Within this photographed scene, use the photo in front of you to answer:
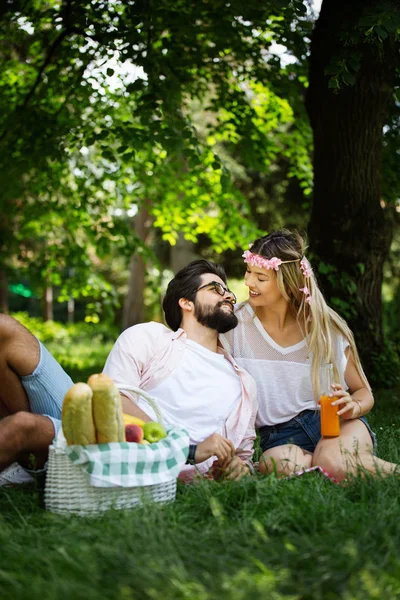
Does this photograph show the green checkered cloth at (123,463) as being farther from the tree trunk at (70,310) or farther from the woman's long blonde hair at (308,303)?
the tree trunk at (70,310)

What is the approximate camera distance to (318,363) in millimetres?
Answer: 3787

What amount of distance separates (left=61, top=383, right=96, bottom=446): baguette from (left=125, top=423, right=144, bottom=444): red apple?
19cm

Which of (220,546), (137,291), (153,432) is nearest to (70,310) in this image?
(137,291)

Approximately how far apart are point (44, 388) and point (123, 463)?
2.54 ft

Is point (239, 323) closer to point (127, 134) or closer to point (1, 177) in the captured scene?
point (127, 134)

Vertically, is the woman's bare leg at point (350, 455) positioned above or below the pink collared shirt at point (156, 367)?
below

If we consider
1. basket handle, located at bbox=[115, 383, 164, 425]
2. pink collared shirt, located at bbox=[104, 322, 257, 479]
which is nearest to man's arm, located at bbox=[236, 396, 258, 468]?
pink collared shirt, located at bbox=[104, 322, 257, 479]

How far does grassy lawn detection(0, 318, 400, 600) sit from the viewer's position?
207 centimetres

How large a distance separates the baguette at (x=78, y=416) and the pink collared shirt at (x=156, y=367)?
689 mm

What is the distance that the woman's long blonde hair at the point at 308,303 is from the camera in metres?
3.81

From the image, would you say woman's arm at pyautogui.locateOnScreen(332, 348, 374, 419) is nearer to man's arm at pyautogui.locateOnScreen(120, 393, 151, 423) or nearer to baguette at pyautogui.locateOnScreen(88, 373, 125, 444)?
man's arm at pyautogui.locateOnScreen(120, 393, 151, 423)

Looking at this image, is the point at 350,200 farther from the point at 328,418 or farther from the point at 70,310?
the point at 70,310

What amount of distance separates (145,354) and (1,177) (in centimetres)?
476

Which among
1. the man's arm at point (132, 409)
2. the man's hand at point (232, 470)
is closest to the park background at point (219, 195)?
the man's hand at point (232, 470)
